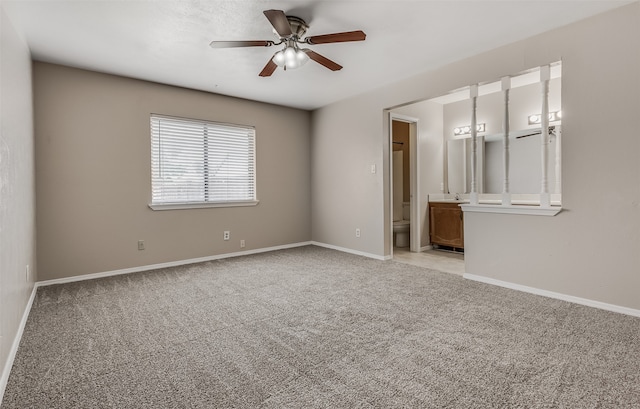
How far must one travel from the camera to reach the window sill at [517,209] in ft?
9.68

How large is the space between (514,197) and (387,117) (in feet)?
7.23

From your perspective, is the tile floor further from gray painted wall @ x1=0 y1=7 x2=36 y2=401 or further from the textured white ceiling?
gray painted wall @ x1=0 y1=7 x2=36 y2=401

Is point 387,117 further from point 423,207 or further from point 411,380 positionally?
point 411,380

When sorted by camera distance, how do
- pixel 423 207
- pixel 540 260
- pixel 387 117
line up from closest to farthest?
pixel 540 260
pixel 387 117
pixel 423 207

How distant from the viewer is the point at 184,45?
10.1 feet

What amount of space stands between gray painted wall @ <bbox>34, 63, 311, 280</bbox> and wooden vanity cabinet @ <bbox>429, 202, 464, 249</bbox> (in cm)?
293

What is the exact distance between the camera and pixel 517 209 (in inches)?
125

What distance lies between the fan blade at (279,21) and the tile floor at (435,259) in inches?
126

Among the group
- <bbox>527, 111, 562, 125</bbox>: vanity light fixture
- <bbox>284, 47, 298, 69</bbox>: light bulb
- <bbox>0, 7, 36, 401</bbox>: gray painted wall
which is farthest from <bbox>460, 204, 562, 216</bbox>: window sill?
<bbox>0, 7, 36, 401</bbox>: gray painted wall

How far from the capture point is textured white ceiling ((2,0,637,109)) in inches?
97.3

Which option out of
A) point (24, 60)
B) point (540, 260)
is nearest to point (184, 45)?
point (24, 60)

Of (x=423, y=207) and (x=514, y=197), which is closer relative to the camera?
(x=514, y=197)

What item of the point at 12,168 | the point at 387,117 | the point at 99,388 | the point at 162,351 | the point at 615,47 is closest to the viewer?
the point at 99,388

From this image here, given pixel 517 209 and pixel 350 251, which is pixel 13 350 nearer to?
pixel 350 251
